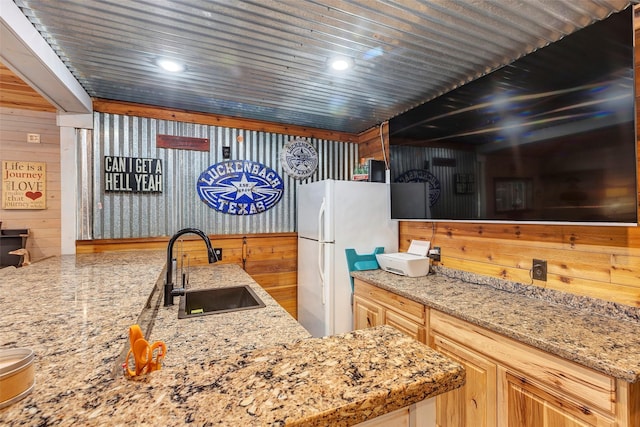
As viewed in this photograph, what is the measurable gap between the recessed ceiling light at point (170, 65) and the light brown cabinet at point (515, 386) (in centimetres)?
220

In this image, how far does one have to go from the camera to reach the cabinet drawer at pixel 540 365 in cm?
112

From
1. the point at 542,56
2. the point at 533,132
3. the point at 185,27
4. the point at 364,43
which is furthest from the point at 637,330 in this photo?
the point at 185,27

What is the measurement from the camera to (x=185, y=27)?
1605 millimetres

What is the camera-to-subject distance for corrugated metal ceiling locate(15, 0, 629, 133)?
1.45 meters

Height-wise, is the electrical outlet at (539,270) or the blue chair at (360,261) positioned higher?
the electrical outlet at (539,270)

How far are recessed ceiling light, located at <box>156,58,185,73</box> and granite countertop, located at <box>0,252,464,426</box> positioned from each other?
1510 mm

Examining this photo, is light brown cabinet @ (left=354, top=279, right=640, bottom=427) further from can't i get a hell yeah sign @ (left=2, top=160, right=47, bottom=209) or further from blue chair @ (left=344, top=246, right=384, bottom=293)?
can't i get a hell yeah sign @ (left=2, top=160, right=47, bottom=209)

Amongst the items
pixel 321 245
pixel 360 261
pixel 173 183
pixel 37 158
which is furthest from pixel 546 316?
pixel 37 158

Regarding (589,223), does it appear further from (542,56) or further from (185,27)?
(185,27)

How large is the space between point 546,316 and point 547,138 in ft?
3.05

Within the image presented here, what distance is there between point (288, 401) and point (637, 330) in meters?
1.66

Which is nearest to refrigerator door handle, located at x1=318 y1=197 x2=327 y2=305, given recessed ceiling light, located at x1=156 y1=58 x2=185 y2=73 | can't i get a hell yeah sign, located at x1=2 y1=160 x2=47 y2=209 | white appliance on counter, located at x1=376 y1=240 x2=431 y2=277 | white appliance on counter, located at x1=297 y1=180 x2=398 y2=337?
white appliance on counter, located at x1=297 y1=180 x2=398 y2=337

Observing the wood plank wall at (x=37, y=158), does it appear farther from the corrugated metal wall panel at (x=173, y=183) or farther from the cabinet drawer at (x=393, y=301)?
the cabinet drawer at (x=393, y=301)

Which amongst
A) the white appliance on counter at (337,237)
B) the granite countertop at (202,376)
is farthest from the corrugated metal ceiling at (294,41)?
the granite countertop at (202,376)
